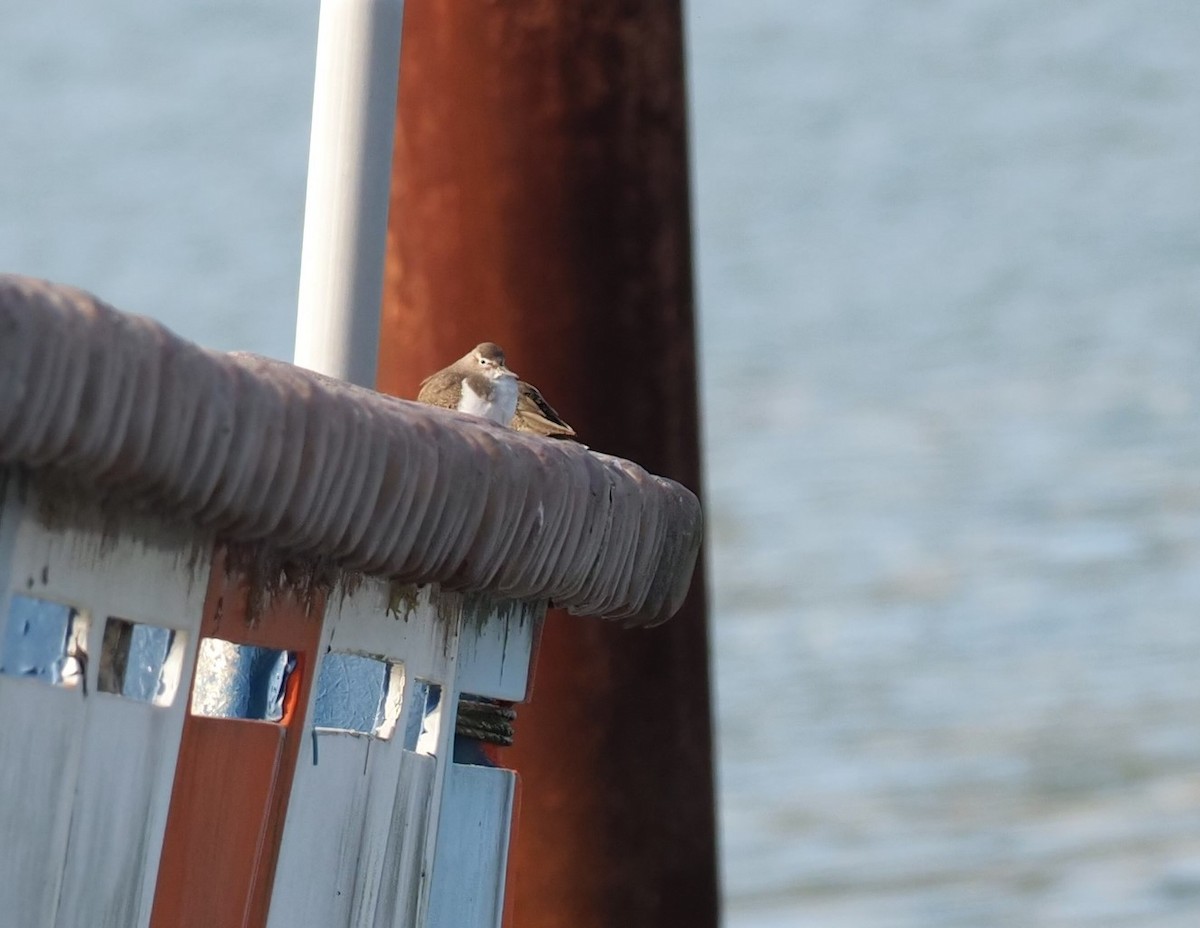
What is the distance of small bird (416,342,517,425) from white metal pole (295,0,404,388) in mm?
129

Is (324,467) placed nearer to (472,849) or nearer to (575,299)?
(472,849)

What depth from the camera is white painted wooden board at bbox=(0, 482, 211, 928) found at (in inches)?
89.5

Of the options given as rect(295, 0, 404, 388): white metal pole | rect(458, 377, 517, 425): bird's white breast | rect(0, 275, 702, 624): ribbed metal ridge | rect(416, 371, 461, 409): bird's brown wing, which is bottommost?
rect(0, 275, 702, 624): ribbed metal ridge

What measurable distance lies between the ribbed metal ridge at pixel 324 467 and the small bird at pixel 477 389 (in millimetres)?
569

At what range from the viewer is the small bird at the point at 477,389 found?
3826 mm

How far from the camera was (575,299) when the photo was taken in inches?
195

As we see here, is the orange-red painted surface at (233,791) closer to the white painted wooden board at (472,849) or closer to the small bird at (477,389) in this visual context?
the white painted wooden board at (472,849)

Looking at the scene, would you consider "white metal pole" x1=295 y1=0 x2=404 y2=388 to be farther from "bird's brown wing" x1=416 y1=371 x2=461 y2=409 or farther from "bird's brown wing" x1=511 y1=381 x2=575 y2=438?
"bird's brown wing" x1=511 y1=381 x2=575 y2=438

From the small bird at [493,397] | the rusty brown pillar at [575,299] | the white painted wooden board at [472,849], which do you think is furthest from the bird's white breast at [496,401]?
the rusty brown pillar at [575,299]

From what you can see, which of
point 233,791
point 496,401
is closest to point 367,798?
point 233,791

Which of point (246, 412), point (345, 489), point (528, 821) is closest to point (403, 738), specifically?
point (345, 489)

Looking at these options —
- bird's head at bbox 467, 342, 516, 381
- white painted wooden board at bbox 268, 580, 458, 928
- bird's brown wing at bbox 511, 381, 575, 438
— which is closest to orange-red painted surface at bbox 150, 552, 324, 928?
white painted wooden board at bbox 268, 580, 458, 928

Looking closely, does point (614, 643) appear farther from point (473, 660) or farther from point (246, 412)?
point (246, 412)

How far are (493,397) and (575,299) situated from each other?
1.11 meters
